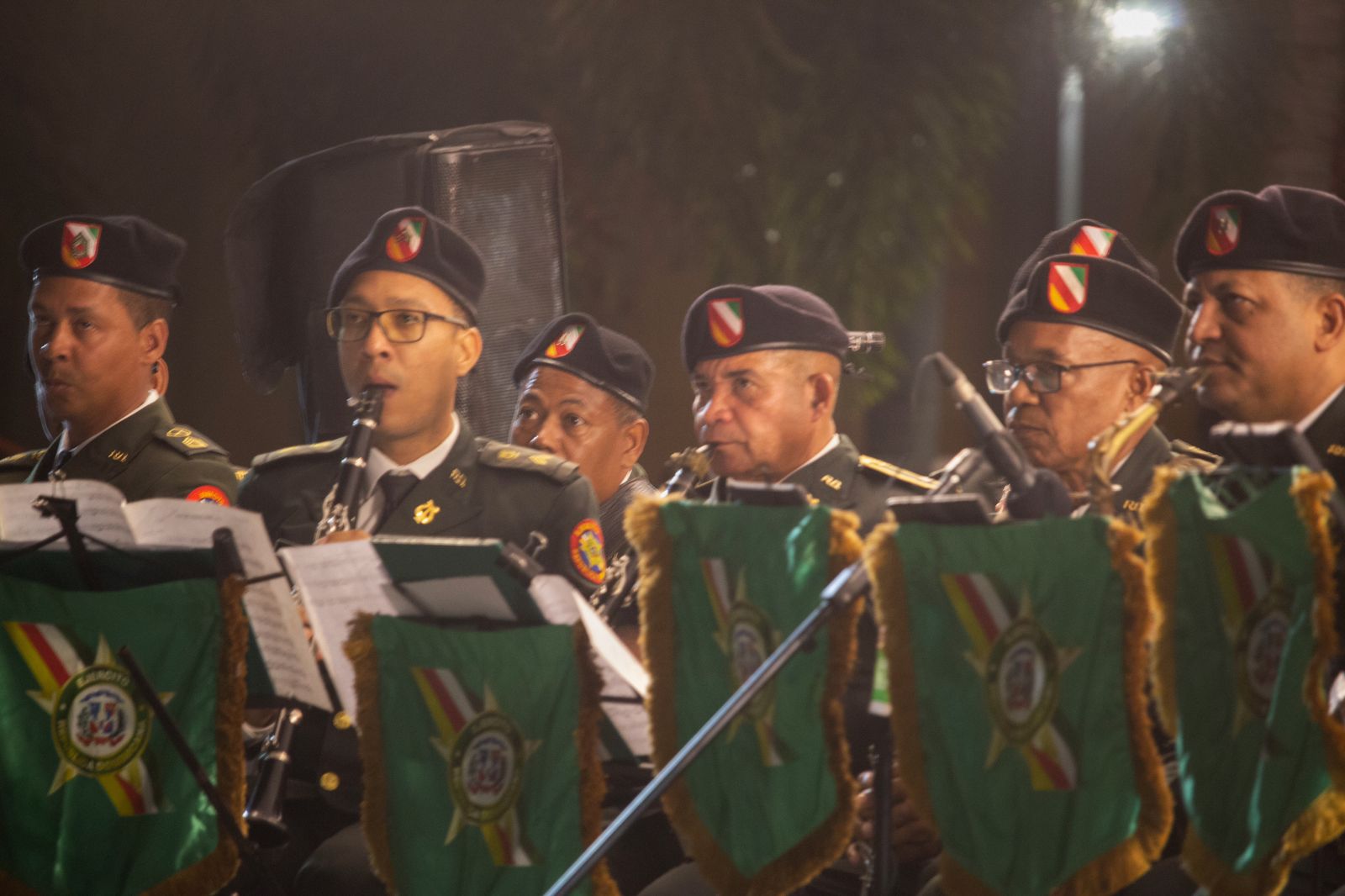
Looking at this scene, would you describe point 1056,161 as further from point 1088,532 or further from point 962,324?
point 1088,532

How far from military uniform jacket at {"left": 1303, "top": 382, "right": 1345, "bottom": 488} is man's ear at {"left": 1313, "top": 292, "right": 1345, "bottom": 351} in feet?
0.48

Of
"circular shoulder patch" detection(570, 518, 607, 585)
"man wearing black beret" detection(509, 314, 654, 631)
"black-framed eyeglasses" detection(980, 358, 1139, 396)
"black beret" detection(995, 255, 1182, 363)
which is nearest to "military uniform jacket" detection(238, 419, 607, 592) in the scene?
"circular shoulder patch" detection(570, 518, 607, 585)

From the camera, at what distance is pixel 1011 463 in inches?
115

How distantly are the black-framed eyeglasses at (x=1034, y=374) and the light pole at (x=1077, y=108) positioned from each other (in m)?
3.55

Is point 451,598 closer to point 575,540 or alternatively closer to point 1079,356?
point 575,540

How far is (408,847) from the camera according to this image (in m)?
3.26

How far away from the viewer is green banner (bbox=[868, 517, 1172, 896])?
9.45 feet

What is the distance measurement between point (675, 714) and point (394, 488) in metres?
1.41

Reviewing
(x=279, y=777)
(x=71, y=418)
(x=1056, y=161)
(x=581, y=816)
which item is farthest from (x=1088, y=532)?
(x=1056, y=161)

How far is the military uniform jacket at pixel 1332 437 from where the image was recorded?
3.42 meters

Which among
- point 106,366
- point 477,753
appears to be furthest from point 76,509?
point 106,366

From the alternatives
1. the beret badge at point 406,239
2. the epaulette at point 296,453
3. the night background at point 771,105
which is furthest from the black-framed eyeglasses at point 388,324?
the night background at point 771,105

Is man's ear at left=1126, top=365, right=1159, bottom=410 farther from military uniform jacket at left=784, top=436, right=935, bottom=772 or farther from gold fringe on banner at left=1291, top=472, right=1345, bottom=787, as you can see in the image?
gold fringe on banner at left=1291, top=472, right=1345, bottom=787

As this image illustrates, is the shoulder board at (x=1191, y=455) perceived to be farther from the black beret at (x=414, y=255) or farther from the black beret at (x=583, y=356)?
the black beret at (x=414, y=255)
